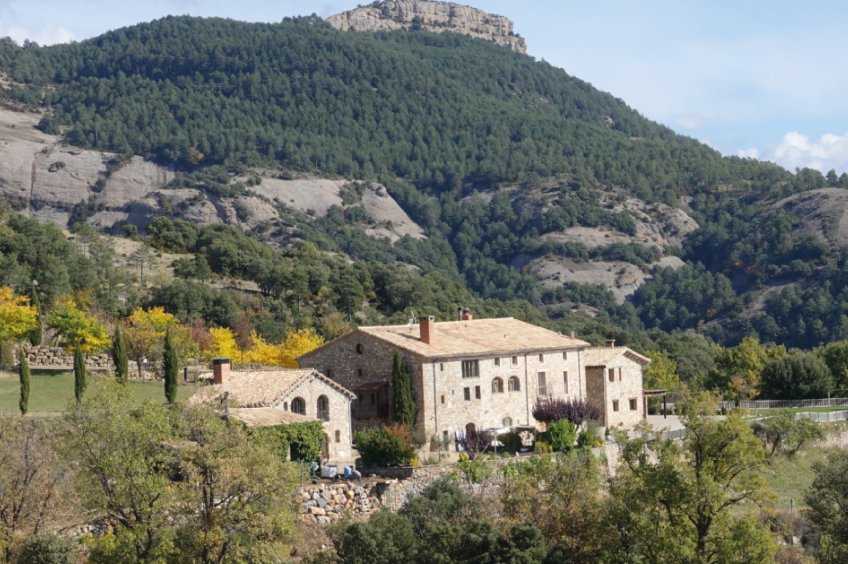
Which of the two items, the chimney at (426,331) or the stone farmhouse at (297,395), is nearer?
the stone farmhouse at (297,395)

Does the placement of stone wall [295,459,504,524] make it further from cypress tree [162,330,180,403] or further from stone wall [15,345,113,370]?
stone wall [15,345,113,370]

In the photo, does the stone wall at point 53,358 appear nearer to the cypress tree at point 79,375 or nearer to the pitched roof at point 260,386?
the cypress tree at point 79,375

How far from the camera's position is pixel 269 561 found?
29578 millimetres

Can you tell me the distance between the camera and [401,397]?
4959 centimetres

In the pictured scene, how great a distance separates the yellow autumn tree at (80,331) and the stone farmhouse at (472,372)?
1257 cm

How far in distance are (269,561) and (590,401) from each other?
31.6 m

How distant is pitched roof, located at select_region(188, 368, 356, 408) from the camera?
147 ft

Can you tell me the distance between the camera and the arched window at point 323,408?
4678cm

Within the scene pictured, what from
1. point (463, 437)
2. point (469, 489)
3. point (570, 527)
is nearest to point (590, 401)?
point (463, 437)

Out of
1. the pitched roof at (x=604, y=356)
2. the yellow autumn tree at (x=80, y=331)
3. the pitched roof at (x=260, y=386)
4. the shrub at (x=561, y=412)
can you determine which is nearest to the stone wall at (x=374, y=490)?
the pitched roof at (x=260, y=386)

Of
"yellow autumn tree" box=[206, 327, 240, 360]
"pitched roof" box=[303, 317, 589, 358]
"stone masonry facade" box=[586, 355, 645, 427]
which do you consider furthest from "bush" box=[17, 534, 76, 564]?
"yellow autumn tree" box=[206, 327, 240, 360]

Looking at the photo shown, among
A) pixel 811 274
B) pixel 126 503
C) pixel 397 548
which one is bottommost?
pixel 397 548

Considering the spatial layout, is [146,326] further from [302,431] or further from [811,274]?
[811,274]

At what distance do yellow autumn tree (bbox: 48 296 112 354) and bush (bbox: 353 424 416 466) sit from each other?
75.4 feet
